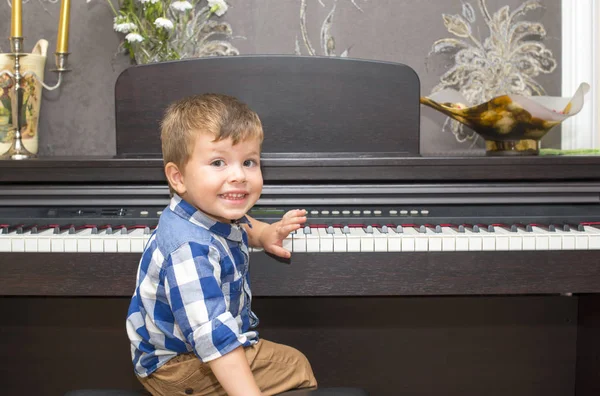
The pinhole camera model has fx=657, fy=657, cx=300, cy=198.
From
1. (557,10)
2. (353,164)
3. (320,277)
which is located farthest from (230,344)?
(557,10)

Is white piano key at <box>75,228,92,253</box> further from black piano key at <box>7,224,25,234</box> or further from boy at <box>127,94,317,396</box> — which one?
boy at <box>127,94,317,396</box>

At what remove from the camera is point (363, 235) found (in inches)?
61.7

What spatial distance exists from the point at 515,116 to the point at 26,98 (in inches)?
63.8

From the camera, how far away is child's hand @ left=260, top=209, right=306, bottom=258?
146cm

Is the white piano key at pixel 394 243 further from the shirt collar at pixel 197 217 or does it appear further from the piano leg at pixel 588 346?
the piano leg at pixel 588 346

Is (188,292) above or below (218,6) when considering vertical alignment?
below

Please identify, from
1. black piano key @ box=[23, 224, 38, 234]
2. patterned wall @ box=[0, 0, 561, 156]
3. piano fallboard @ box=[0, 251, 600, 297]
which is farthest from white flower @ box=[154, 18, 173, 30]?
piano fallboard @ box=[0, 251, 600, 297]

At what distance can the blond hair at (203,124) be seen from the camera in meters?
1.26

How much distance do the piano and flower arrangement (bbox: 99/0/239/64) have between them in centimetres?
A: 41

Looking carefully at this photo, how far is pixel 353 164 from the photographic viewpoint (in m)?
1.72

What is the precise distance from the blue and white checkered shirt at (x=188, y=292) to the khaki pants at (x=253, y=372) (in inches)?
0.8

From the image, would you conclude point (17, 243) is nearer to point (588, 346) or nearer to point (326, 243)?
point (326, 243)

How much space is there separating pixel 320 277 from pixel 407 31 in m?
1.34

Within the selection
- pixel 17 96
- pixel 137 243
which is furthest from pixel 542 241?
pixel 17 96
